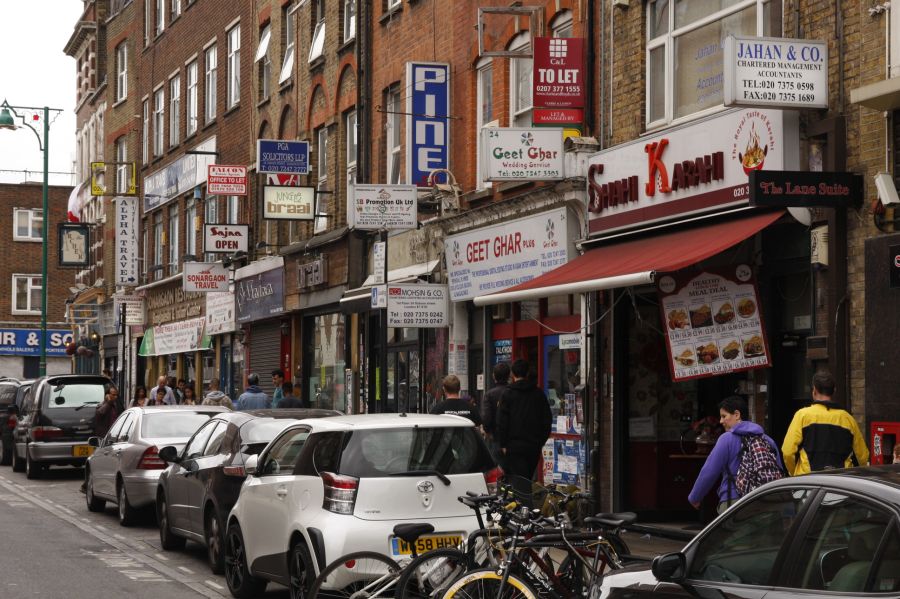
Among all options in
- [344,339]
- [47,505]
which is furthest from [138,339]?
[47,505]

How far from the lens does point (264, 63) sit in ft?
109

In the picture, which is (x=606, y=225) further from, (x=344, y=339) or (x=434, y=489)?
(x=344, y=339)

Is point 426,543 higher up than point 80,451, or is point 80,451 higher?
point 426,543

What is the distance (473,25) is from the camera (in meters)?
21.5

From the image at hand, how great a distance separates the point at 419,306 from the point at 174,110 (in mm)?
22522

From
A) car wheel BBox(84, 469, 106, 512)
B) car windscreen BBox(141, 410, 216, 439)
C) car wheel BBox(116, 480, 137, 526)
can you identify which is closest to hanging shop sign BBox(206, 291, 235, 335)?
car wheel BBox(84, 469, 106, 512)

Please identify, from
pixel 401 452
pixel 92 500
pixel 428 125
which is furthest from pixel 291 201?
pixel 401 452

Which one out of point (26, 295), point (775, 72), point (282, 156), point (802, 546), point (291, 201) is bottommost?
point (802, 546)

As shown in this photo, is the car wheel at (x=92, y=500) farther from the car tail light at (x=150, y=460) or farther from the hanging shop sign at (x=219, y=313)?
the hanging shop sign at (x=219, y=313)

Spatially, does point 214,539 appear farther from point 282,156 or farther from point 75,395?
point 282,156

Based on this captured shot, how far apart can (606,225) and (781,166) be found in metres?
3.86

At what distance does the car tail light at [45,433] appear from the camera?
25.8 meters

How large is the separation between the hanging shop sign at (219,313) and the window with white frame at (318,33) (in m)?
7.67

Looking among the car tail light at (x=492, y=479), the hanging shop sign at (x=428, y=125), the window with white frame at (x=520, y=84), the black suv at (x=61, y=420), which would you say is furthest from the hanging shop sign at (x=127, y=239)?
the car tail light at (x=492, y=479)
